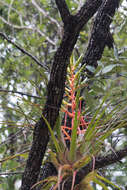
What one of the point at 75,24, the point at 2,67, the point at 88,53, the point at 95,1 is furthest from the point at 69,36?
the point at 2,67

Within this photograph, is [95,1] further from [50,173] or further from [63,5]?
[50,173]

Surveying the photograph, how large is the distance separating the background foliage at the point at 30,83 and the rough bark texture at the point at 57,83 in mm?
62

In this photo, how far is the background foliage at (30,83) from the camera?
896 millimetres

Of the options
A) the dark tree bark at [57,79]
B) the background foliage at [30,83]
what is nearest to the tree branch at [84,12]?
the dark tree bark at [57,79]

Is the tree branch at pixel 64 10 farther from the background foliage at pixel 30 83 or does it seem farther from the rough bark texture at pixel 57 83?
the background foliage at pixel 30 83

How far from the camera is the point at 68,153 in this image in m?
0.76

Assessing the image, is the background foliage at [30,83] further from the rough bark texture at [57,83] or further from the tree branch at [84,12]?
the tree branch at [84,12]

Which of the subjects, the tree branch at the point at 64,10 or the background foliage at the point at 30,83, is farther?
the background foliage at the point at 30,83

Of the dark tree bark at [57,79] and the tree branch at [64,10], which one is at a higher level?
the tree branch at [64,10]

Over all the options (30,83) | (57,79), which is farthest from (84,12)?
(30,83)

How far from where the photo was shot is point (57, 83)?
0.76 meters

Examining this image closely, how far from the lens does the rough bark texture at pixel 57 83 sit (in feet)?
2.43

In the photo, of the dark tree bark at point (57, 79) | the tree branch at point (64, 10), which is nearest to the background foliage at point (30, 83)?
the dark tree bark at point (57, 79)

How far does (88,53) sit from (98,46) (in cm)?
6
